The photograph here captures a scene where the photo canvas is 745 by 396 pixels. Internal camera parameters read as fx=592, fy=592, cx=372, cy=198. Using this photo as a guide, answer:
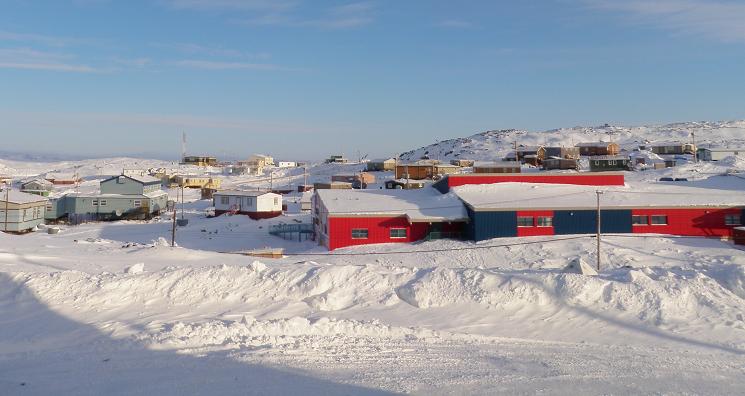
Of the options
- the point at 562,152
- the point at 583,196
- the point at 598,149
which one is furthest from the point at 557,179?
the point at 598,149

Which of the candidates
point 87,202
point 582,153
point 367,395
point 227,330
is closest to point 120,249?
point 227,330

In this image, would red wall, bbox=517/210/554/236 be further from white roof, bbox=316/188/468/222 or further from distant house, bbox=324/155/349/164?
distant house, bbox=324/155/349/164

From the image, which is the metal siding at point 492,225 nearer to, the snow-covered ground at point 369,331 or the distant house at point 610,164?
the snow-covered ground at point 369,331

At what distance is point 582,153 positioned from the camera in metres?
93.9

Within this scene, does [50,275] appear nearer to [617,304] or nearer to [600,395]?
[600,395]

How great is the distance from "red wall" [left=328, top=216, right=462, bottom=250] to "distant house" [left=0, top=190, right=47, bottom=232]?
79.6 feet

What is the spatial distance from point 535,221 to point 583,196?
430cm

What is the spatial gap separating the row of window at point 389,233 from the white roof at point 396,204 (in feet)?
2.93

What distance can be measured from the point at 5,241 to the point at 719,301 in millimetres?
28852

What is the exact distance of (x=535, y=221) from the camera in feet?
104

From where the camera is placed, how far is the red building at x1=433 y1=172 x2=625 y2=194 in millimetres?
38531

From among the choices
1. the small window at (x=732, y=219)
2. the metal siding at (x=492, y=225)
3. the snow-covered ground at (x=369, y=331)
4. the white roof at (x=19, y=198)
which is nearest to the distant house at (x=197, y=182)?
the white roof at (x=19, y=198)

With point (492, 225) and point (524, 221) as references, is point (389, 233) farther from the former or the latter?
point (524, 221)

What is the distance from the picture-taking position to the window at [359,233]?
105 ft
